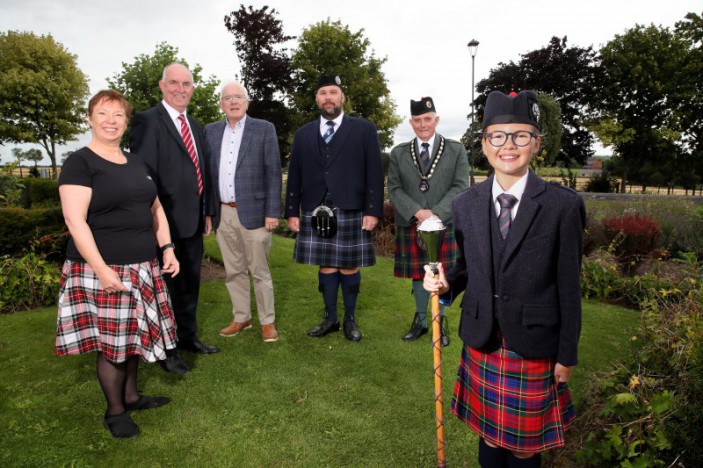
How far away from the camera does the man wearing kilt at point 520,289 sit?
5.96 feet

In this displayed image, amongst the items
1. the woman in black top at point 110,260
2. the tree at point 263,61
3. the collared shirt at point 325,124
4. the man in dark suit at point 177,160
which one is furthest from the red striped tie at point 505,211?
the tree at point 263,61

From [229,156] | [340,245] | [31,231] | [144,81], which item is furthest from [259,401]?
[144,81]

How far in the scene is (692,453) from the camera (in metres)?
2.06

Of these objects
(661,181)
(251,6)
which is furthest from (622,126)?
(251,6)

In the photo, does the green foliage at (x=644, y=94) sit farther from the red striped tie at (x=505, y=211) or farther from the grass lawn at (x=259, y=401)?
the red striped tie at (x=505, y=211)

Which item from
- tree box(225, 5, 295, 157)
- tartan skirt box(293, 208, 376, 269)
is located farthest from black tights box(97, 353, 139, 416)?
tree box(225, 5, 295, 157)

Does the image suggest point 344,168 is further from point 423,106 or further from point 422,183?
point 423,106

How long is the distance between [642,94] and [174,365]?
120 feet

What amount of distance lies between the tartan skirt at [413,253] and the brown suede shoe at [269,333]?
4.56 ft

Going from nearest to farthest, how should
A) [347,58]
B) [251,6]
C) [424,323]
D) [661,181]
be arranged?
[424,323] < [251,6] < [347,58] < [661,181]

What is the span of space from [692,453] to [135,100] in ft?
52.9

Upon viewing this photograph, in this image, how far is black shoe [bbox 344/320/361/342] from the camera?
4523 millimetres

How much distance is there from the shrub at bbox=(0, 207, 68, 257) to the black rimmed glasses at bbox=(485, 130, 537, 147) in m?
6.15

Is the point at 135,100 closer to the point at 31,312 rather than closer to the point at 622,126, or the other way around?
the point at 31,312
